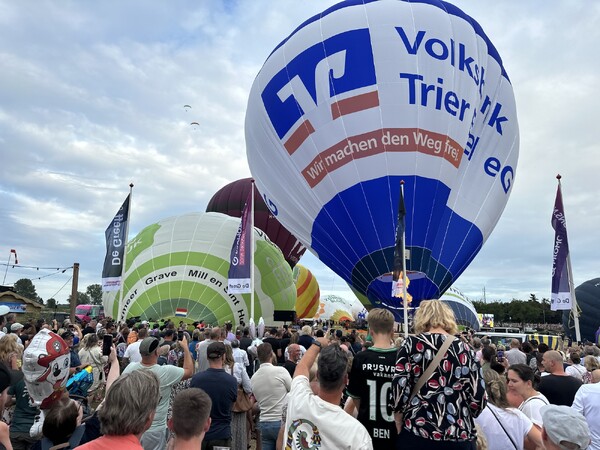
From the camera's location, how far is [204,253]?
1684 cm

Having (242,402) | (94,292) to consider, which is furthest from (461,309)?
(94,292)

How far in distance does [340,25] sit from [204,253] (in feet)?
27.4

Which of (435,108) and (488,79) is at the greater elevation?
(488,79)

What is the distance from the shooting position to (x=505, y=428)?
10.7 feet

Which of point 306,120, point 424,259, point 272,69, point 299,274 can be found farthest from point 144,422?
point 299,274

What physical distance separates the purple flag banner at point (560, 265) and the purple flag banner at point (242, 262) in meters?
8.70

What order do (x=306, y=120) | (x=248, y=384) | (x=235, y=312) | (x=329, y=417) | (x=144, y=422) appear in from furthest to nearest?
1. (x=235, y=312)
2. (x=306, y=120)
3. (x=248, y=384)
4. (x=329, y=417)
5. (x=144, y=422)

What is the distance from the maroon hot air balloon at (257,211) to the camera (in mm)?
26312

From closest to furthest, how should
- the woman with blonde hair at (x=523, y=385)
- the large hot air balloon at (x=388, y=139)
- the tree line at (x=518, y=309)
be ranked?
the woman with blonde hair at (x=523, y=385) < the large hot air balloon at (x=388, y=139) < the tree line at (x=518, y=309)

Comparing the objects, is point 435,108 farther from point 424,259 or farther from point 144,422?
point 144,422

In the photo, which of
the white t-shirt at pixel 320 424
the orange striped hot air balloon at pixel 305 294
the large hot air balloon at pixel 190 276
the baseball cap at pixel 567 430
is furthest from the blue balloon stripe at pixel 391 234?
the orange striped hot air balloon at pixel 305 294

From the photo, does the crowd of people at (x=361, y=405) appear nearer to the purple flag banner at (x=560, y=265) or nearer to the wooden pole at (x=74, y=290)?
the purple flag banner at (x=560, y=265)

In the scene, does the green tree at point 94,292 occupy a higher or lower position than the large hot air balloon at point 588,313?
higher

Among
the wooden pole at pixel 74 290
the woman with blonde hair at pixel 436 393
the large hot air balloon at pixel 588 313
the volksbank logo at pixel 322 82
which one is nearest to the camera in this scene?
the woman with blonde hair at pixel 436 393
